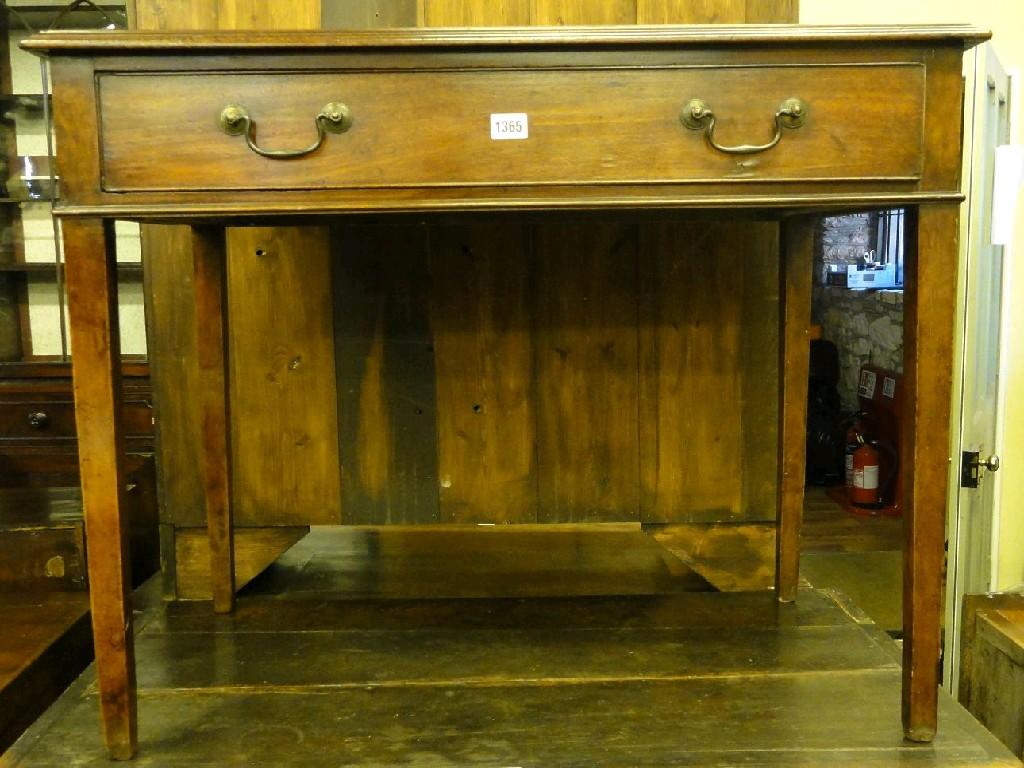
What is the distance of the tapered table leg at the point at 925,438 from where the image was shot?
98cm

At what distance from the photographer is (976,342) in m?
1.87

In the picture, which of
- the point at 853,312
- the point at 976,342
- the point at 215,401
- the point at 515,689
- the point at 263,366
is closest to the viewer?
→ the point at 515,689

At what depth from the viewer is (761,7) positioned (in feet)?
4.93

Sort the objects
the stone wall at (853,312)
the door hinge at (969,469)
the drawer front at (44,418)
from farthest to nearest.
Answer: the stone wall at (853,312) → the drawer front at (44,418) → the door hinge at (969,469)

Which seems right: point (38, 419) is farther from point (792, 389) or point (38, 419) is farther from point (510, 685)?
point (792, 389)

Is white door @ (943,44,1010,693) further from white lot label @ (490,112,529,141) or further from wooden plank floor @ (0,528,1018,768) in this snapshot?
white lot label @ (490,112,529,141)

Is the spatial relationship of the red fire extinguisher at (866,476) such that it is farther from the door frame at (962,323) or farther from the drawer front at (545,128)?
the drawer front at (545,128)

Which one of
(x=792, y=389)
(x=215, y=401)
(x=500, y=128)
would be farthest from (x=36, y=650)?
(x=792, y=389)

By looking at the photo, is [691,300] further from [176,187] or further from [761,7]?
[176,187]

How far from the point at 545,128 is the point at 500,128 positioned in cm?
5

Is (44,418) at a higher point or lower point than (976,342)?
lower

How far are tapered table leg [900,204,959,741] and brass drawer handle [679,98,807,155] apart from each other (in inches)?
6.6

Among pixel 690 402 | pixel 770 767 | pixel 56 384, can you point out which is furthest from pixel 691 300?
pixel 56 384

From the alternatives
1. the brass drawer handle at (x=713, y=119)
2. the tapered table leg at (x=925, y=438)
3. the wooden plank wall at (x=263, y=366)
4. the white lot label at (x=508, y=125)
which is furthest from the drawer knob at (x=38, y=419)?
the tapered table leg at (x=925, y=438)
